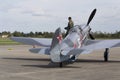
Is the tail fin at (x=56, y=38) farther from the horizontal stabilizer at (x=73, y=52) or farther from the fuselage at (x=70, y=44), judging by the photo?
the horizontal stabilizer at (x=73, y=52)

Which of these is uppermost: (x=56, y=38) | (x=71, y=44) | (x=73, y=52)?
(x=56, y=38)

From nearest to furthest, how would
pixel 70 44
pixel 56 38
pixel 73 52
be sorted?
pixel 73 52 < pixel 56 38 < pixel 70 44

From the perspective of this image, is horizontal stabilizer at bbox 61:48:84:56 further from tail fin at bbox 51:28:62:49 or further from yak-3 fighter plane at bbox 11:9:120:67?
tail fin at bbox 51:28:62:49

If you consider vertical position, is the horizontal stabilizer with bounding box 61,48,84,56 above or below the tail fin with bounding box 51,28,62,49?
below

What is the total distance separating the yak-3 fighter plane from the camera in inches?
637

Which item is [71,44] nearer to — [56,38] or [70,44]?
[70,44]

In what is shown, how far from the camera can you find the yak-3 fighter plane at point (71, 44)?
16.2 metres

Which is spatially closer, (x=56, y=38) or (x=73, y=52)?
(x=73, y=52)

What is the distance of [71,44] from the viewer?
1806 cm

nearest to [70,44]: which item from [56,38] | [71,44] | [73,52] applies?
[71,44]

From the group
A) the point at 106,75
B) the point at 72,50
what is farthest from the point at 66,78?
the point at 72,50

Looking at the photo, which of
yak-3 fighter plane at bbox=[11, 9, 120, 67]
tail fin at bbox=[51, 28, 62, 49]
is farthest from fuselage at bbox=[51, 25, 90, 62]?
tail fin at bbox=[51, 28, 62, 49]

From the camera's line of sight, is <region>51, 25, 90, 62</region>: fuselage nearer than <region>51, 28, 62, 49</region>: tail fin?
Yes

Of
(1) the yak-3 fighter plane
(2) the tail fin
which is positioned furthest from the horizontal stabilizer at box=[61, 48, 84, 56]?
(2) the tail fin
